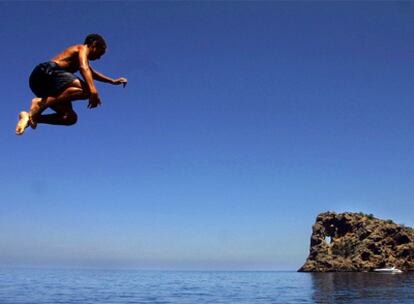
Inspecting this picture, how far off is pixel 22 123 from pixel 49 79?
0.72 metres

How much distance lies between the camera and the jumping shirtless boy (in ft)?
19.7

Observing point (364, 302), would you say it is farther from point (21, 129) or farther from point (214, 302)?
point (21, 129)

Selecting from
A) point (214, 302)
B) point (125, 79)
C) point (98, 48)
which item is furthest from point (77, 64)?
point (214, 302)

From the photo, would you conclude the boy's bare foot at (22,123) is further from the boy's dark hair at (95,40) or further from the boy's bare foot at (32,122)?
the boy's dark hair at (95,40)

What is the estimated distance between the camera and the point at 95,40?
20.0ft

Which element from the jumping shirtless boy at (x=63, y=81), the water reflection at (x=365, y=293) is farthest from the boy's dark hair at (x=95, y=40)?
the water reflection at (x=365, y=293)

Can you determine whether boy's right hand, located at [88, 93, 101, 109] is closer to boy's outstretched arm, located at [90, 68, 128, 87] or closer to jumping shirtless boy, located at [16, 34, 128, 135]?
jumping shirtless boy, located at [16, 34, 128, 135]

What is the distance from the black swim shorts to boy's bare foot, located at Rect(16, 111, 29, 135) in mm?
395

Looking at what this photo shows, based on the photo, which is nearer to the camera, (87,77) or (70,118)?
(87,77)

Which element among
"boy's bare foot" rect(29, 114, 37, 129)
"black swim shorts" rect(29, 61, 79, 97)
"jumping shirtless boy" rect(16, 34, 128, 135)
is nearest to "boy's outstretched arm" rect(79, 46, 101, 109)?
"jumping shirtless boy" rect(16, 34, 128, 135)

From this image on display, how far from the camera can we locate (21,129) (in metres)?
5.78

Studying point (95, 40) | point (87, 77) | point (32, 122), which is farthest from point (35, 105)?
point (95, 40)

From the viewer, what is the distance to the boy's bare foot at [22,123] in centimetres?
576

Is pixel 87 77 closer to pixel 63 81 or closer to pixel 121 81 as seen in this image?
pixel 63 81
